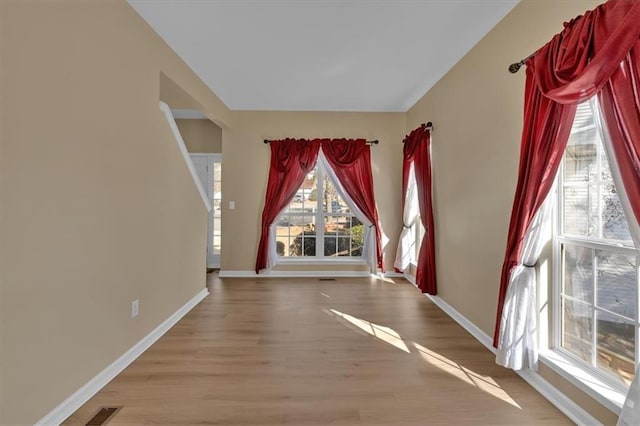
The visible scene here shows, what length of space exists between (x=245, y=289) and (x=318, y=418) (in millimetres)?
2617

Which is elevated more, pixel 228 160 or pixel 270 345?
pixel 228 160

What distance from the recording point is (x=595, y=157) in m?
1.67

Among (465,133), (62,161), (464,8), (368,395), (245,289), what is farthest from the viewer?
(245,289)


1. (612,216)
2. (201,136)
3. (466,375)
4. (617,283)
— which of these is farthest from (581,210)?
(201,136)

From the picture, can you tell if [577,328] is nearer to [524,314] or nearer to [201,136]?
[524,314]

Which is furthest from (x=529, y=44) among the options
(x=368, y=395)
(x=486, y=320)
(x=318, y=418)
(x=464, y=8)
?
(x=318, y=418)

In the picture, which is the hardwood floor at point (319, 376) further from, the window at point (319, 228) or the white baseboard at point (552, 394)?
the window at point (319, 228)

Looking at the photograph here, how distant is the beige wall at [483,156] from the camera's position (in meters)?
2.03

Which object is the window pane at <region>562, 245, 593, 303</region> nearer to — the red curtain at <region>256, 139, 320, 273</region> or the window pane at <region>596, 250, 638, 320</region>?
the window pane at <region>596, 250, 638, 320</region>

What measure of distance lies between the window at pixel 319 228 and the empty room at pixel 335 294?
119cm

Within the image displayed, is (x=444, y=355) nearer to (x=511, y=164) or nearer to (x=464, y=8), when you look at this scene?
(x=511, y=164)

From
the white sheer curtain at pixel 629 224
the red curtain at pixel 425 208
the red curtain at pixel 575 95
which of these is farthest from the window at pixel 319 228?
the white sheer curtain at pixel 629 224

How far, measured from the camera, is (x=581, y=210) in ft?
5.82

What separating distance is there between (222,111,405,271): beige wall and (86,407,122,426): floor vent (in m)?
3.02
